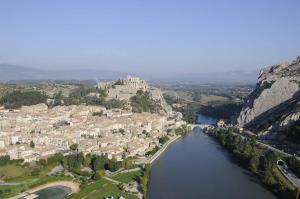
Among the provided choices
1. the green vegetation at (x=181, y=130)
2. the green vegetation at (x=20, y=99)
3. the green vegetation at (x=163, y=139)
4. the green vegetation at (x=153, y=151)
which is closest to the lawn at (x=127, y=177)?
the green vegetation at (x=153, y=151)

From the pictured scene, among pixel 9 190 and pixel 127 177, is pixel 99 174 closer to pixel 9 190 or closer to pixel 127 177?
pixel 127 177

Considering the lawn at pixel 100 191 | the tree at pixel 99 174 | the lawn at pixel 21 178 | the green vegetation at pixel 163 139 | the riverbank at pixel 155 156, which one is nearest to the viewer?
the lawn at pixel 100 191

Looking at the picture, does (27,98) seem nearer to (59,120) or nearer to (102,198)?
(59,120)

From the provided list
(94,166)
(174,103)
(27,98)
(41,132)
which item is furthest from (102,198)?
(174,103)

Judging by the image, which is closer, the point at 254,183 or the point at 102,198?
the point at 102,198

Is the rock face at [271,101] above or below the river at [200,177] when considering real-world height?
above

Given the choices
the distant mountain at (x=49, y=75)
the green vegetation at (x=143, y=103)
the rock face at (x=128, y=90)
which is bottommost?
the distant mountain at (x=49, y=75)

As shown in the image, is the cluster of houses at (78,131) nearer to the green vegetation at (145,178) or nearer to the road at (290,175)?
the green vegetation at (145,178)

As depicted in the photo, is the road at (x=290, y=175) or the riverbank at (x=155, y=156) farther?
the riverbank at (x=155, y=156)
